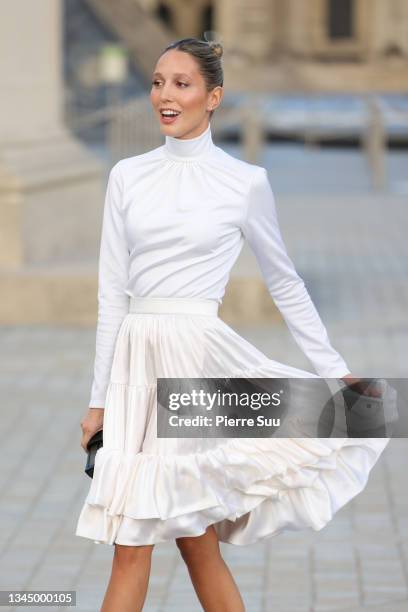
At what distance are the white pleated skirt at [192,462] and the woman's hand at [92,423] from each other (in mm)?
69

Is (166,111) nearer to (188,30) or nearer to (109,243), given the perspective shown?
(109,243)

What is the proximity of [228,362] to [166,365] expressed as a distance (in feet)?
0.48

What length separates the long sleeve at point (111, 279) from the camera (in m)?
3.78

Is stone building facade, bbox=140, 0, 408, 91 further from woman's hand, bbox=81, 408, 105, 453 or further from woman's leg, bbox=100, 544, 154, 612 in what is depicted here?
woman's leg, bbox=100, 544, 154, 612

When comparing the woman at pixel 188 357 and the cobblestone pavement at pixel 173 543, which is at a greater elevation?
the woman at pixel 188 357

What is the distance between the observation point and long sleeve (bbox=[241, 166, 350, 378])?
380 cm

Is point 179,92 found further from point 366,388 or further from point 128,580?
point 128,580

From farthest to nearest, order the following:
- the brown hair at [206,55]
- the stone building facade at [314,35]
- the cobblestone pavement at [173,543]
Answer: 1. the stone building facade at [314,35]
2. the cobblestone pavement at [173,543]
3. the brown hair at [206,55]

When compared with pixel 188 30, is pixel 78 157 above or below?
above

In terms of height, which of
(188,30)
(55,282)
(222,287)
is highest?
(222,287)

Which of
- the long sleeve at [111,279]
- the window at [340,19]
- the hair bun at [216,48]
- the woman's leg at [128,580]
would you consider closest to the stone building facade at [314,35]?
the window at [340,19]

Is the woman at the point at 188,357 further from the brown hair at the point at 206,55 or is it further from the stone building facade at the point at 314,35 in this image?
the stone building facade at the point at 314,35

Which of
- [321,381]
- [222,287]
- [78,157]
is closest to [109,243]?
[222,287]

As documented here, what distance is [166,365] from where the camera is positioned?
3.73 m
